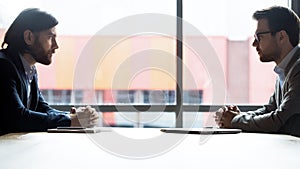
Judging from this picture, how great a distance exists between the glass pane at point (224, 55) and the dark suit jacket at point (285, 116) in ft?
3.45

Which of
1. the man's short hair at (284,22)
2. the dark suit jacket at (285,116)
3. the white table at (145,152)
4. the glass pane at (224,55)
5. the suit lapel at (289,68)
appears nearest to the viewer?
the white table at (145,152)

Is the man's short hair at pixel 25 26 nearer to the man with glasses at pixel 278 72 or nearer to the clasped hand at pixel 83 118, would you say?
the clasped hand at pixel 83 118

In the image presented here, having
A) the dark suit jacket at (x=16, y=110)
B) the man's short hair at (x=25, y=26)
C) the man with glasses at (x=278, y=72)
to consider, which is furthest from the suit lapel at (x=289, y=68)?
the man's short hair at (x=25, y=26)

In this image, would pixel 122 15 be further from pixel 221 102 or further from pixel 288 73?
pixel 288 73

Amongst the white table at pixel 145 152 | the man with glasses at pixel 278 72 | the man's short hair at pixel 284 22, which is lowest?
the white table at pixel 145 152

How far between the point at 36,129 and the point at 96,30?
144 cm

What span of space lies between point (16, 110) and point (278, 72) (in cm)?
146

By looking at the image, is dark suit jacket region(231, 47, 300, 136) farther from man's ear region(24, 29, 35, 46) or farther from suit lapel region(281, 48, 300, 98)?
man's ear region(24, 29, 35, 46)

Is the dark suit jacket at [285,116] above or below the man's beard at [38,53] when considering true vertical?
below

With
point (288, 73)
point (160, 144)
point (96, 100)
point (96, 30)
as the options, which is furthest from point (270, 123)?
point (96, 30)

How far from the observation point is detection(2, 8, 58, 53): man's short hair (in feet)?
8.00

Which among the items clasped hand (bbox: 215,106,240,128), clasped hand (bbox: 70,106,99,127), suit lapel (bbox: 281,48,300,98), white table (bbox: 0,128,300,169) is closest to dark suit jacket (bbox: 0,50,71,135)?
clasped hand (bbox: 70,106,99,127)

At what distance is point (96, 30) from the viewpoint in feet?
11.0

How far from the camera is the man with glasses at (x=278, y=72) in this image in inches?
83.0
